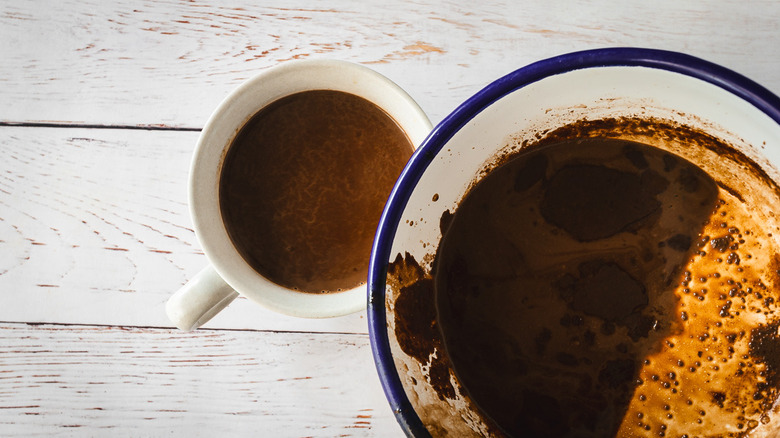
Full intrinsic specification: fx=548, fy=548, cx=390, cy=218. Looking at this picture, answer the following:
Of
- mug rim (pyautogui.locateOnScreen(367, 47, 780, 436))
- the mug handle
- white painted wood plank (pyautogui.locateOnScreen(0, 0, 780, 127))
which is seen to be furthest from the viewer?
white painted wood plank (pyautogui.locateOnScreen(0, 0, 780, 127))

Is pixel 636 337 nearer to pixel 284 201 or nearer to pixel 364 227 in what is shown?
pixel 364 227

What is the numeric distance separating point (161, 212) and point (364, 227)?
0.29 metres

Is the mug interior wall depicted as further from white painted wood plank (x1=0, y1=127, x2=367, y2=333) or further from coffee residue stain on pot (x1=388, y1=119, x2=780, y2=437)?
white painted wood plank (x1=0, y1=127, x2=367, y2=333)

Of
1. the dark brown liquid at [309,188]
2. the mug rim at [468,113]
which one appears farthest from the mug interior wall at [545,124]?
the dark brown liquid at [309,188]

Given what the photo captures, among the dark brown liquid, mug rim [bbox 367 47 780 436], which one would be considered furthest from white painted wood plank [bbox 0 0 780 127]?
mug rim [bbox 367 47 780 436]

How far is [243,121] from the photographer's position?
2.19 ft

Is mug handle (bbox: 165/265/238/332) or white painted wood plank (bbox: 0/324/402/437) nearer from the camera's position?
mug handle (bbox: 165/265/238/332)

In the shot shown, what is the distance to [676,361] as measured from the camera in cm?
65

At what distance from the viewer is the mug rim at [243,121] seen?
0.62 meters

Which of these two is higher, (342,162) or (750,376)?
(750,376)

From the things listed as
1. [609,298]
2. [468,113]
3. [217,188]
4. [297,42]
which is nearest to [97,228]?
[217,188]

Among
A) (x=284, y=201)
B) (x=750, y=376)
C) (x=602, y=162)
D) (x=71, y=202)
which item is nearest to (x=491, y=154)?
(x=602, y=162)

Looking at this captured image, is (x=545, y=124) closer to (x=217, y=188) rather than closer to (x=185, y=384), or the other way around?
(x=217, y=188)

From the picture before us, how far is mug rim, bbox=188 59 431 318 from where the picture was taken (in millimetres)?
619
